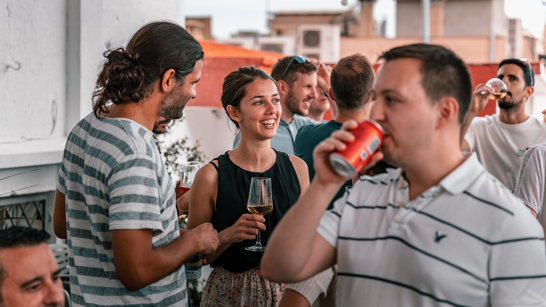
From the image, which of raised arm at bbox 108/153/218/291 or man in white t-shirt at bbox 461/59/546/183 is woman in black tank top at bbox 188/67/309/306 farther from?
man in white t-shirt at bbox 461/59/546/183

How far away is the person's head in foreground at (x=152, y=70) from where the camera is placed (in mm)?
1834

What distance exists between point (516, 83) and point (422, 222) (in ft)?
12.3

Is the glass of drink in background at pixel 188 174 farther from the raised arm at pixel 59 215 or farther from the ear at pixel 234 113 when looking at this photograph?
the raised arm at pixel 59 215

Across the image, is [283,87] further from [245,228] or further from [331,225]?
[331,225]

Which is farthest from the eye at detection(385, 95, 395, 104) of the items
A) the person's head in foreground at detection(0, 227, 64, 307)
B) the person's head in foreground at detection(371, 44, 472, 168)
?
the person's head in foreground at detection(0, 227, 64, 307)

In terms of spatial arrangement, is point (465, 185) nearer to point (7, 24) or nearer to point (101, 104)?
point (101, 104)

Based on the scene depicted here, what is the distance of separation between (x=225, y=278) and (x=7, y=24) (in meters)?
2.30

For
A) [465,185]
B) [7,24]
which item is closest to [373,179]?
[465,185]

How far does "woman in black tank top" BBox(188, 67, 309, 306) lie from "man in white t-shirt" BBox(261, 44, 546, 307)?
773 mm

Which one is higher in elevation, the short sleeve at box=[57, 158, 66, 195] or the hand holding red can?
the hand holding red can

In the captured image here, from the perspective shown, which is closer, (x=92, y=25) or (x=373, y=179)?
(x=373, y=179)

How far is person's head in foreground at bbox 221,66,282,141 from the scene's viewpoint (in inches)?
105

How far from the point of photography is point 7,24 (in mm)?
3248

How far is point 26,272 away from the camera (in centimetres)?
138
